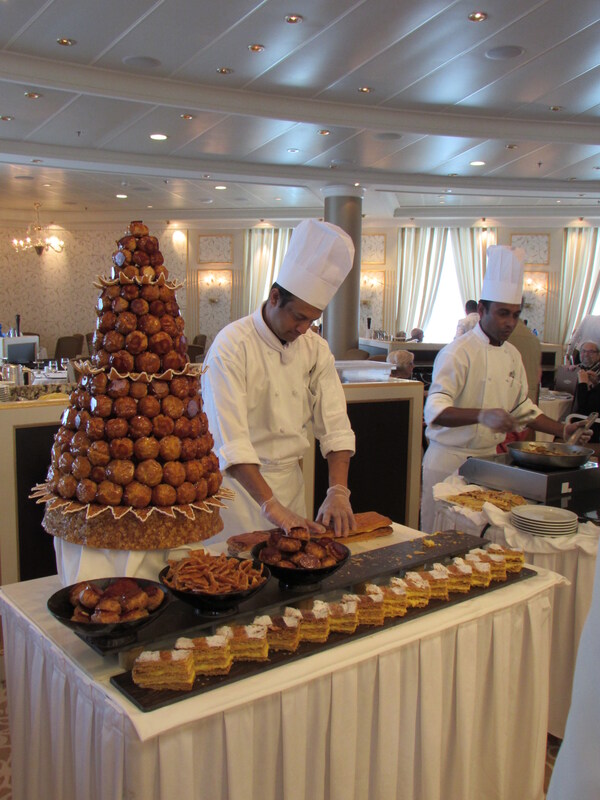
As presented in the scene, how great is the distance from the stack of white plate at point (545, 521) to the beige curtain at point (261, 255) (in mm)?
12628

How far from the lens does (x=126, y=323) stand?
4.96 ft

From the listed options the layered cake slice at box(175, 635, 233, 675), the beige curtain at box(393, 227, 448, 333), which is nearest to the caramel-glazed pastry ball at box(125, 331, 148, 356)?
the layered cake slice at box(175, 635, 233, 675)

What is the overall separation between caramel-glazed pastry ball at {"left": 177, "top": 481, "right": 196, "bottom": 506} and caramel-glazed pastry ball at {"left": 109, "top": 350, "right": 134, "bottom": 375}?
0.27 meters

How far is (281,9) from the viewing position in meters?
4.83

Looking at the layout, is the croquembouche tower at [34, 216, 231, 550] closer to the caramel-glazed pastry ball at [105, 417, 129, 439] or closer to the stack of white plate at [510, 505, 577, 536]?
the caramel-glazed pastry ball at [105, 417, 129, 439]

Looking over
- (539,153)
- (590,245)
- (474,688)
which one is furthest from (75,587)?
(590,245)

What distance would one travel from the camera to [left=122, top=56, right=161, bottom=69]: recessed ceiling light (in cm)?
580

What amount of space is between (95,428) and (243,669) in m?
0.57

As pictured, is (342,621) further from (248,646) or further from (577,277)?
(577,277)

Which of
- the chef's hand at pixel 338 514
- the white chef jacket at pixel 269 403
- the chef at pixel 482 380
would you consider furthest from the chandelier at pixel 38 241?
the chef's hand at pixel 338 514

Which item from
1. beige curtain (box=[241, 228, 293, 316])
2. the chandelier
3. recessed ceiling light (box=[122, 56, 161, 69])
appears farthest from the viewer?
beige curtain (box=[241, 228, 293, 316])

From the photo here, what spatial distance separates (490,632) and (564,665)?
0.72 meters

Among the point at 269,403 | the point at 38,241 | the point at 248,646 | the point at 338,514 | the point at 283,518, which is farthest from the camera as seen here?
the point at 38,241

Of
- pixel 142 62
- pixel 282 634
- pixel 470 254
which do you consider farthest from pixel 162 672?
pixel 470 254
